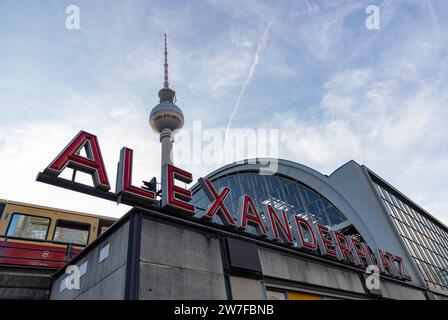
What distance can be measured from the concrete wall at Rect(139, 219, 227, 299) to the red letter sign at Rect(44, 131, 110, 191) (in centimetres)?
228

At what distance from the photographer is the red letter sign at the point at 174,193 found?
11422mm

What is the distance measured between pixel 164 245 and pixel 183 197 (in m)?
2.54

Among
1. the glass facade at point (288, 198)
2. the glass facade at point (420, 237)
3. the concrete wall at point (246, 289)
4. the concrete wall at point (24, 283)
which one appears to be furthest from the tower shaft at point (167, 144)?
the concrete wall at point (246, 289)

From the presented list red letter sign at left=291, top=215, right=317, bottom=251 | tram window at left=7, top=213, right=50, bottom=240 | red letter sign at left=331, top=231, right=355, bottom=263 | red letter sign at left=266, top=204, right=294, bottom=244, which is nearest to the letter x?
red letter sign at left=266, top=204, right=294, bottom=244

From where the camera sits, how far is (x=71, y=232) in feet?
54.1

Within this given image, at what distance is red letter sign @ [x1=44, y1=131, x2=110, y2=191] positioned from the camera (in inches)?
397

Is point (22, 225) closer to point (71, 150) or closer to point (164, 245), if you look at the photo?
point (71, 150)

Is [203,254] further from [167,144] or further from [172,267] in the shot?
[167,144]

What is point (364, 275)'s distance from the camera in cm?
1786

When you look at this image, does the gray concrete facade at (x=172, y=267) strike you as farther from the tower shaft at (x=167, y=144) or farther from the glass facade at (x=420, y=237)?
the tower shaft at (x=167, y=144)

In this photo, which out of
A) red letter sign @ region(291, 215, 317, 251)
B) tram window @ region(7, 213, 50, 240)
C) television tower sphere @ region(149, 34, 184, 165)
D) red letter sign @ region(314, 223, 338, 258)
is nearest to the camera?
tram window @ region(7, 213, 50, 240)

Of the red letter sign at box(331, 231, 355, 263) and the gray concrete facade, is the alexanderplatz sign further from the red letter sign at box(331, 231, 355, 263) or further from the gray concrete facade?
the gray concrete facade

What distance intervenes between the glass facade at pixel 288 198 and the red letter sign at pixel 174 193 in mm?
18522

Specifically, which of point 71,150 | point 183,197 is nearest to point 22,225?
point 71,150
